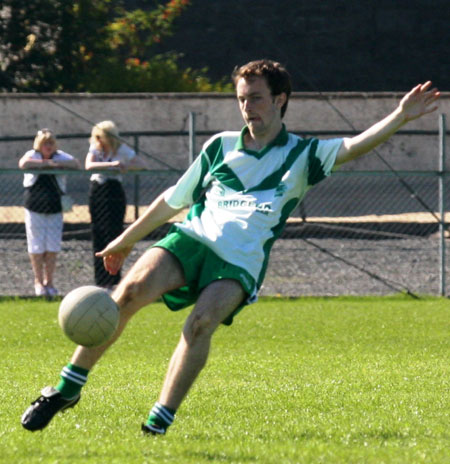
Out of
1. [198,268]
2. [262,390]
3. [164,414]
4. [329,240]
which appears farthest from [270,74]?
[329,240]

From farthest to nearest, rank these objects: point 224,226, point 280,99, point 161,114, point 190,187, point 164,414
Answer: point 161,114 < point 190,187 < point 280,99 < point 224,226 < point 164,414

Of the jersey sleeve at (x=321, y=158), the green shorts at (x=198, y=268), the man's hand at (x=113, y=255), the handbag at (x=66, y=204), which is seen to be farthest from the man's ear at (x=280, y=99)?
the handbag at (x=66, y=204)

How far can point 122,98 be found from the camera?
2053cm

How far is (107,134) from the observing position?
46.4 ft

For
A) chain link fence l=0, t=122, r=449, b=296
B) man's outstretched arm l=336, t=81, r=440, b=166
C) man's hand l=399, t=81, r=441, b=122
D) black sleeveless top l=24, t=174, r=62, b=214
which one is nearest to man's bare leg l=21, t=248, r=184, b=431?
man's outstretched arm l=336, t=81, r=440, b=166

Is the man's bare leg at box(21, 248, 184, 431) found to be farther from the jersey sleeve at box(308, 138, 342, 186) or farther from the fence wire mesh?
the fence wire mesh

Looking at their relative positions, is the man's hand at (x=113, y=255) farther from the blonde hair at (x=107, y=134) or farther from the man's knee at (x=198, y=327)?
the blonde hair at (x=107, y=134)

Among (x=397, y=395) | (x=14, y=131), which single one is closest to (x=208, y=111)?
(x=14, y=131)

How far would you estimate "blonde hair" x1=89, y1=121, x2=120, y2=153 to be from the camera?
14078mm

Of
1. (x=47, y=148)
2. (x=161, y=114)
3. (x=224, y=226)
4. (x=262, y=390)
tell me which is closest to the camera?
(x=224, y=226)

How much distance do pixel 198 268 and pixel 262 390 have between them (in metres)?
1.97

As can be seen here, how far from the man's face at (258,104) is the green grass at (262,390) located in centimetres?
157

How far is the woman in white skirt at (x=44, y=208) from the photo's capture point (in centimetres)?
1411

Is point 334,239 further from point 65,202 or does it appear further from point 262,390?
point 262,390
